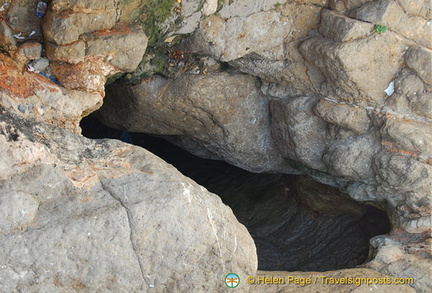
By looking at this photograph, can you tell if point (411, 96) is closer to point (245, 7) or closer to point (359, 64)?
point (359, 64)

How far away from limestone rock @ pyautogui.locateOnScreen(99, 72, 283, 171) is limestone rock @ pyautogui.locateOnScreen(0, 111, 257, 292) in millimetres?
1365

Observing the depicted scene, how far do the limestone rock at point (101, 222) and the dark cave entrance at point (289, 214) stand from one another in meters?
2.20

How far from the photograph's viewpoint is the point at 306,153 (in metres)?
4.50

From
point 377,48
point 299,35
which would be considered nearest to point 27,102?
point 299,35

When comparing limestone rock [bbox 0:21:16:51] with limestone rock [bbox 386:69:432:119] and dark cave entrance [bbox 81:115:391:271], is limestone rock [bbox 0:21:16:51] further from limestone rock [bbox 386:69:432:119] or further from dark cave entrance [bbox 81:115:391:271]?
dark cave entrance [bbox 81:115:391:271]

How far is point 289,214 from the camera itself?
5773 millimetres

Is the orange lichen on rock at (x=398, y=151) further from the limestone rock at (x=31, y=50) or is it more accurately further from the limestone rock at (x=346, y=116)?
the limestone rock at (x=31, y=50)

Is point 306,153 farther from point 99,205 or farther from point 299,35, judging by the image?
point 99,205

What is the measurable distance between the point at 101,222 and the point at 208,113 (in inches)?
82.9

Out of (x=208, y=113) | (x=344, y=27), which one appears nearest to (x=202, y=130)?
(x=208, y=113)

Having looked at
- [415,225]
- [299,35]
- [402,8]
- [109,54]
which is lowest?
[415,225]

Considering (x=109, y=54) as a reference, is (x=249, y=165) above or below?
below

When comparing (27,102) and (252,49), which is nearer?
(27,102)

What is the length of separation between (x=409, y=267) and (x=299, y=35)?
205 centimetres
